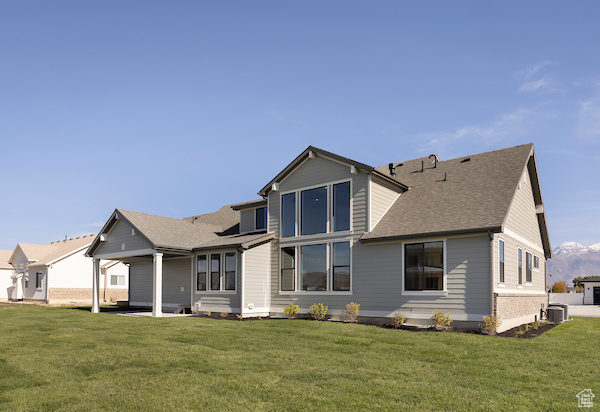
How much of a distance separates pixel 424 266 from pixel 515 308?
4.29 m

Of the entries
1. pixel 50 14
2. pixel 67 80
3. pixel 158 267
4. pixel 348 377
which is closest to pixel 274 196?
pixel 158 267

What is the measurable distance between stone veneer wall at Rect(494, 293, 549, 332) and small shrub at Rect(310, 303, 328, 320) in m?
7.10

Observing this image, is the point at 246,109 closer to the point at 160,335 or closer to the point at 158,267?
the point at 158,267

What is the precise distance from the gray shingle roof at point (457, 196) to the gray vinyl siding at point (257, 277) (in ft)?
19.0

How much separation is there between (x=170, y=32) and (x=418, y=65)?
10.9 m

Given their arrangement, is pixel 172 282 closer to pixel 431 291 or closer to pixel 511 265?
pixel 431 291

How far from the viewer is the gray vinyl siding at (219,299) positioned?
22.2 m

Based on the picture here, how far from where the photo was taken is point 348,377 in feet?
28.6

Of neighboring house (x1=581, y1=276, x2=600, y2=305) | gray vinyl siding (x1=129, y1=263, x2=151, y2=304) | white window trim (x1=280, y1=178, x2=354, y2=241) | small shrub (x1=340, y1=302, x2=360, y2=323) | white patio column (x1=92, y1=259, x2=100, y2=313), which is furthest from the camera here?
neighboring house (x1=581, y1=276, x2=600, y2=305)

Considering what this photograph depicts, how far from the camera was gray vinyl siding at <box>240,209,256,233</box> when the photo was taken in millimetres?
26250

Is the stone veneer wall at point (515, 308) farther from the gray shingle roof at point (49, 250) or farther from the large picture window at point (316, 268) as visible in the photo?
the gray shingle roof at point (49, 250)

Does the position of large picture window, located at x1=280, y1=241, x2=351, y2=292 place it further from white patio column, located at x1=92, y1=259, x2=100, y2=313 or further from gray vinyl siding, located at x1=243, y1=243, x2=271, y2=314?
white patio column, located at x1=92, y1=259, x2=100, y2=313

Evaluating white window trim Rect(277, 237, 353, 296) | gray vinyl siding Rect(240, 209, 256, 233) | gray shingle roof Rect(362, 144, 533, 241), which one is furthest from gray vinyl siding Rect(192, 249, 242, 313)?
gray shingle roof Rect(362, 144, 533, 241)

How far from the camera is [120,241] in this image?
26141 mm
